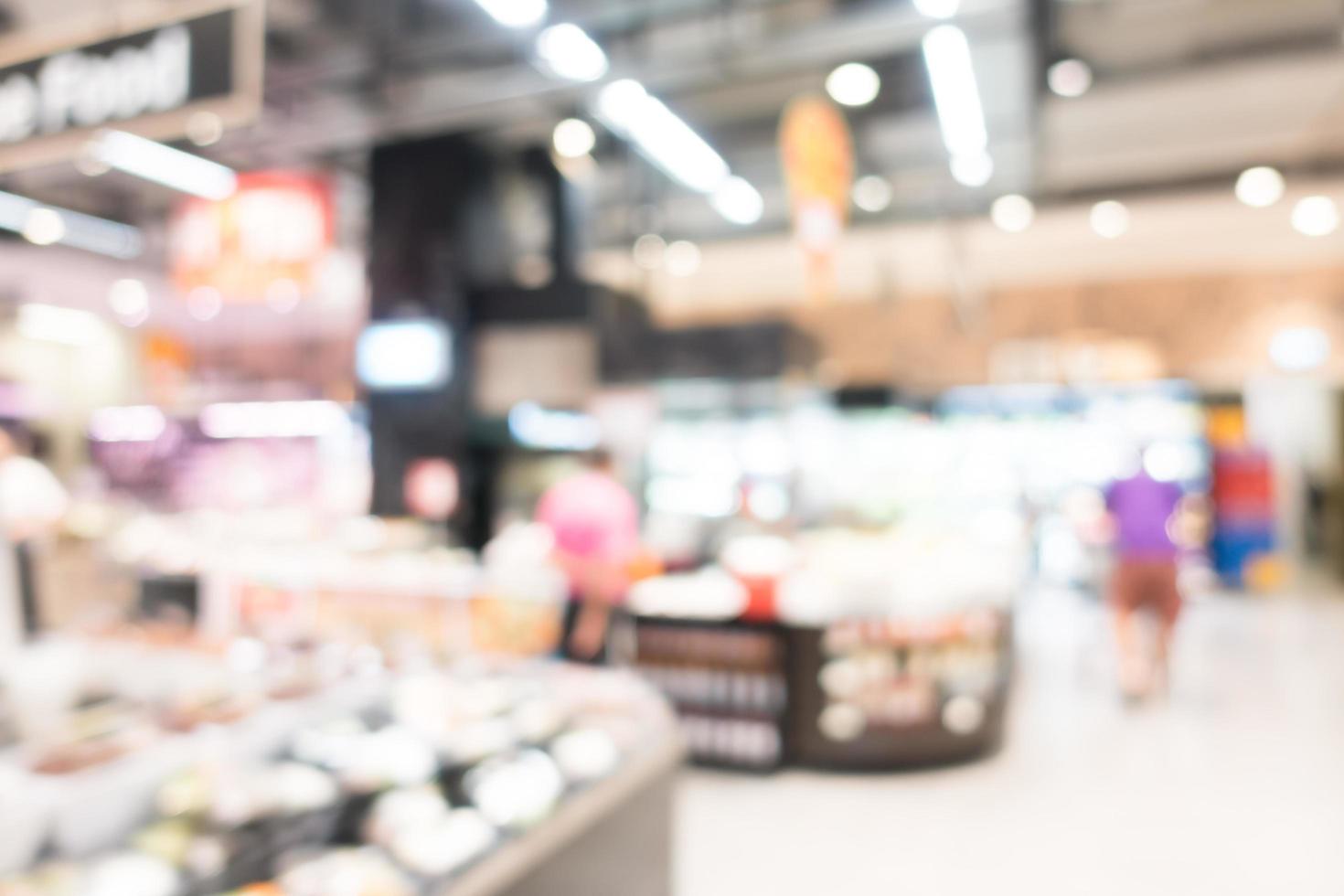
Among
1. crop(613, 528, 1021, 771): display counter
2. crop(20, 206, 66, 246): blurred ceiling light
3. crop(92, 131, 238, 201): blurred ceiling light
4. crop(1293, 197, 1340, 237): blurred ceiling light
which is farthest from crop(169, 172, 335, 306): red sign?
crop(1293, 197, 1340, 237): blurred ceiling light

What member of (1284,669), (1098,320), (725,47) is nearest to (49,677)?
(725,47)

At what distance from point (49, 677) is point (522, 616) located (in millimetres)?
3327

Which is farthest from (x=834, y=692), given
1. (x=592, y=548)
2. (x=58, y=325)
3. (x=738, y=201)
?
(x=58, y=325)

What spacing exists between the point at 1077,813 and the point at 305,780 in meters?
3.85

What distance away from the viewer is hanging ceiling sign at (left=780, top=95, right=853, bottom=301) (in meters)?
4.41

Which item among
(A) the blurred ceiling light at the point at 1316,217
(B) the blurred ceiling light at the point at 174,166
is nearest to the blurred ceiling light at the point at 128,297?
(B) the blurred ceiling light at the point at 174,166

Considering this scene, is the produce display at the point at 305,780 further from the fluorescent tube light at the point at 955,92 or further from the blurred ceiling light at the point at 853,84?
the blurred ceiling light at the point at 853,84

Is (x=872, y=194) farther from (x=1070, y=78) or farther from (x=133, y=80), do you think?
(x=133, y=80)

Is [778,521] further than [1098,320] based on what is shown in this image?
No

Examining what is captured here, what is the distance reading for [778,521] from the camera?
8.60m

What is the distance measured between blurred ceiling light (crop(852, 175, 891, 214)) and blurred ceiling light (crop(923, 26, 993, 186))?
79 centimetres

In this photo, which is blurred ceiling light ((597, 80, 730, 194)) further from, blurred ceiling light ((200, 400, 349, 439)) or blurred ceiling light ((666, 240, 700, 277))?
blurred ceiling light ((200, 400, 349, 439))

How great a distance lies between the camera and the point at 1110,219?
32.1ft

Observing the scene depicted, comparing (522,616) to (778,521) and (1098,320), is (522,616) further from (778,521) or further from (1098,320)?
(1098,320)
